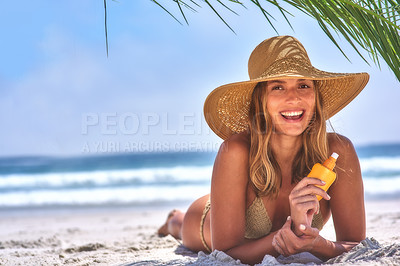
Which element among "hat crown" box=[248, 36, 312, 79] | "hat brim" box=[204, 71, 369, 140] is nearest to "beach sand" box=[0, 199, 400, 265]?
"hat brim" box=[204, 71, 369, 140]

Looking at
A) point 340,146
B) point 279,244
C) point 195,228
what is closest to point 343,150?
point 340,146

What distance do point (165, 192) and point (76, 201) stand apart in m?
1.69

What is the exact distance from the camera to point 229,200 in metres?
1.90

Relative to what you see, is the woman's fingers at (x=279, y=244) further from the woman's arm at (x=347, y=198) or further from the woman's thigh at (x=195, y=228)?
the woman's thigh at (x=195, y=228)

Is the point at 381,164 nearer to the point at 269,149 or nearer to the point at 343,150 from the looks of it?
the point at 343,150

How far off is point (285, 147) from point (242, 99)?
0.29 metres

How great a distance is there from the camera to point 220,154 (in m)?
1.95

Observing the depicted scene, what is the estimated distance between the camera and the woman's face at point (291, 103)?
1893 millimetres

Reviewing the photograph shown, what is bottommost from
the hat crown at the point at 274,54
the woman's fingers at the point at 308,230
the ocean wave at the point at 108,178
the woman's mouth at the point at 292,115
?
the ocean wave at the point at 108,178

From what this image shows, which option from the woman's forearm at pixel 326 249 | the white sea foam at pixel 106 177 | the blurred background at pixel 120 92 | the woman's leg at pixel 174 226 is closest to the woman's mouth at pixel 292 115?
the woman's forearm at pixel 326 249

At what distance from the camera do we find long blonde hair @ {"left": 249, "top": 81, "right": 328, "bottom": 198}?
1.97m

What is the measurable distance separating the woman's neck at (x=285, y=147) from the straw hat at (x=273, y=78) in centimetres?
21

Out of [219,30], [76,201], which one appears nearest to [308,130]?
[76,201]

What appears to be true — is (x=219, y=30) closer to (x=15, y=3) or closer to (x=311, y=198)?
(x=15, y=3)
